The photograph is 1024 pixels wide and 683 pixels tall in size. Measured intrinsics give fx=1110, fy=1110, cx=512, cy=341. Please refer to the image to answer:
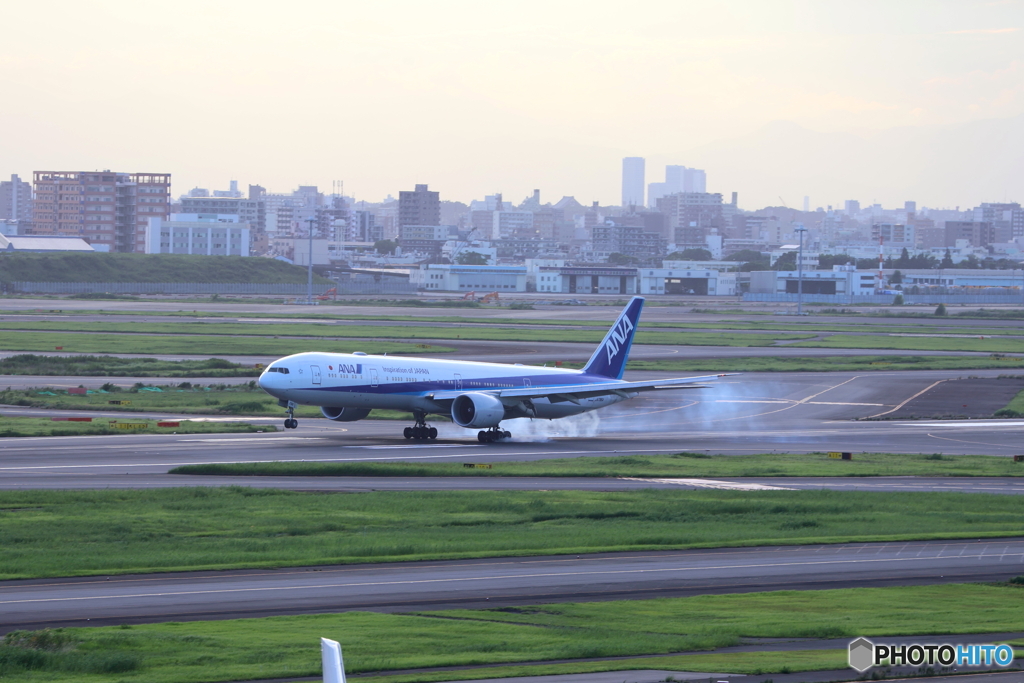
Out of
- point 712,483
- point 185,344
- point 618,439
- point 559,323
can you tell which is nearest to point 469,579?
point 712,483

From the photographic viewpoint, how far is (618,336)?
68.3 m

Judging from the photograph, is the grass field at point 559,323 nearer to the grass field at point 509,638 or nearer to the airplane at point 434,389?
the airplane at point 434,389

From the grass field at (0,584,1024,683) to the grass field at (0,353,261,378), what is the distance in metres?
66.1

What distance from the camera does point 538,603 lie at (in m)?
26.9

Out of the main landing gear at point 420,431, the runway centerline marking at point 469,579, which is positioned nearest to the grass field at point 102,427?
the main landing gear at point 420,431

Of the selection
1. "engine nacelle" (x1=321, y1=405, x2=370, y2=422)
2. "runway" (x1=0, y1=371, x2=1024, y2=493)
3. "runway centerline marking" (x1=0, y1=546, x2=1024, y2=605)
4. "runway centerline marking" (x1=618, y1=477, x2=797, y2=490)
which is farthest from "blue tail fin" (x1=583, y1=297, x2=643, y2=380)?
"runway centerline marking" (x1=0, y1=546, x2=1024, y2=605)

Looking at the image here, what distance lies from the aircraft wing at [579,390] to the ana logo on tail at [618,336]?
8.05 feet

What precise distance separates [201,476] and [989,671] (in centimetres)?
3211

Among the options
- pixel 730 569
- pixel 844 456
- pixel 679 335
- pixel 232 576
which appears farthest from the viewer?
pixel 679 335

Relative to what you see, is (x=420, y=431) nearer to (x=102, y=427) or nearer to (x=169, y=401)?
(x=102, y=427)

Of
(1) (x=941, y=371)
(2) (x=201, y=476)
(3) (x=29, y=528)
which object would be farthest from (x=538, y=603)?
(1) (x=941, y=371)

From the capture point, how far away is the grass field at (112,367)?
286 ft

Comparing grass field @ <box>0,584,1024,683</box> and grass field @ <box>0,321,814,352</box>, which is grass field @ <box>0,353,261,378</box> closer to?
grass field @ <box>0,321,814,352</box>

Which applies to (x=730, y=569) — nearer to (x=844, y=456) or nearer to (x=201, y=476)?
(x=201, y=476)
